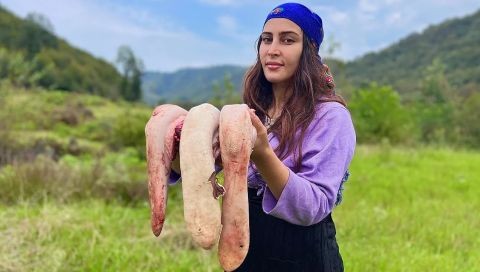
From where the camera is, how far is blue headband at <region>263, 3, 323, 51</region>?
5.26ft

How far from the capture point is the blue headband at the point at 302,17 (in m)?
1.60

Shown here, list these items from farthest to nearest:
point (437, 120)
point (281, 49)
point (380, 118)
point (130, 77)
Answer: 1. point (130, 77)
2. point (437, 120)
3. point (380, 118)
4. point (281, 49)

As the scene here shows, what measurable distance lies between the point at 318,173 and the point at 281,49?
41 cm

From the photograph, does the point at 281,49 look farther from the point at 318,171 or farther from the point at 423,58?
the point at 423,58

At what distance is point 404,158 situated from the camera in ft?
31.4

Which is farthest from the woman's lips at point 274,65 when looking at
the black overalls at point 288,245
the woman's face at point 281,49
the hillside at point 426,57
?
the hillside at point 426,57

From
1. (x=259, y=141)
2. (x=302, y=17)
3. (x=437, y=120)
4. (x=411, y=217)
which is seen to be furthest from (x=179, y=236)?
(x=437, y=120)

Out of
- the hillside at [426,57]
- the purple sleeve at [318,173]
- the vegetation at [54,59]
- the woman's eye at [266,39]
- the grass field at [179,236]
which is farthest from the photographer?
the hillside at [426,57]

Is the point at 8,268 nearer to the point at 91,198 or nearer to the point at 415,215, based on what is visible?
the point at 91,198

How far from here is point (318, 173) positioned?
56.6 inches

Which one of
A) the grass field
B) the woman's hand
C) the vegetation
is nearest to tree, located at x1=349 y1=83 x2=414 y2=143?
the grass field

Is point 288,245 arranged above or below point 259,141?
below

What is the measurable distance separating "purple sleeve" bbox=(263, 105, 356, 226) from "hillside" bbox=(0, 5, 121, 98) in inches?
1589

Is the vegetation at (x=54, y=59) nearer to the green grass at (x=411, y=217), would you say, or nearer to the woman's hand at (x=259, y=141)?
the green grass at (x=411, y=217)
